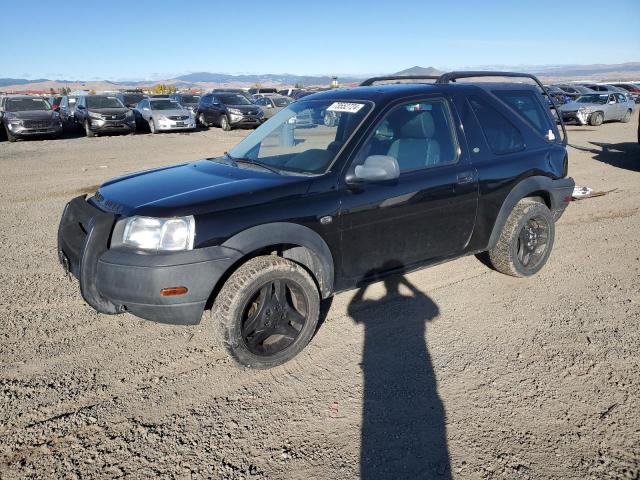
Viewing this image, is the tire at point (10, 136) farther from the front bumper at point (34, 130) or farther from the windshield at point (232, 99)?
the windshield at point (232, 99)

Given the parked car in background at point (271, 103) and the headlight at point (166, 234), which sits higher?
the parked car in background at point (271, 103)

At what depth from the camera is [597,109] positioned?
22188 mm

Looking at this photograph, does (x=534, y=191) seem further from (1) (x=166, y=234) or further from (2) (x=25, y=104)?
(2) (x=25, y=104)

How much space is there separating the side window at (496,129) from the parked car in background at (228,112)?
1738 centimetres

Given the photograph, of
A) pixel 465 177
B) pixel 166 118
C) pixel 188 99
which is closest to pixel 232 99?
pixel 166 118

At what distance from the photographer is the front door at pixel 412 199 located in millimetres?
3465

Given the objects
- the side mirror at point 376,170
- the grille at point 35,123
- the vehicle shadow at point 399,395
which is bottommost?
the vehicle shadow at point 399,395

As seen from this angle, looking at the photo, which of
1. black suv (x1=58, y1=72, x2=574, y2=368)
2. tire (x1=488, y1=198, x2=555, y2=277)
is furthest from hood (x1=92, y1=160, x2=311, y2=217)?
tire (x1=488, y1=198, x2=555, y2=277)

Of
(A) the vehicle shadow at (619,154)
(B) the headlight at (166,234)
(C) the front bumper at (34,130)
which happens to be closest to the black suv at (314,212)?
(B) the headlight at (166,234)

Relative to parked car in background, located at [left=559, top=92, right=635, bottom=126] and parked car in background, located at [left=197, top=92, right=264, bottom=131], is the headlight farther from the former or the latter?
parked car in background, located at [left=559, top=92, right=635, bottom=126]

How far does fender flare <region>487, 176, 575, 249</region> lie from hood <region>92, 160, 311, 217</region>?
6.63ft

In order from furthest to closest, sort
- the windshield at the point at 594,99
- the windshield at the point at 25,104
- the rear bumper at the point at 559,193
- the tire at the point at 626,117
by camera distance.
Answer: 1. the tire at the point at 626,117
2. the windshield at the point at 594,99
3. the windshield at the point at 25,104
4. the rear bumper at the point at 559,193

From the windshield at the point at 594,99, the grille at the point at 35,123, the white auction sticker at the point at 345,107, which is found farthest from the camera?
the windshield at the point at 594,99

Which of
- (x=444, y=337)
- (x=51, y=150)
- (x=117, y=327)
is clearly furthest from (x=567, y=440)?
(x=51, y=150)
